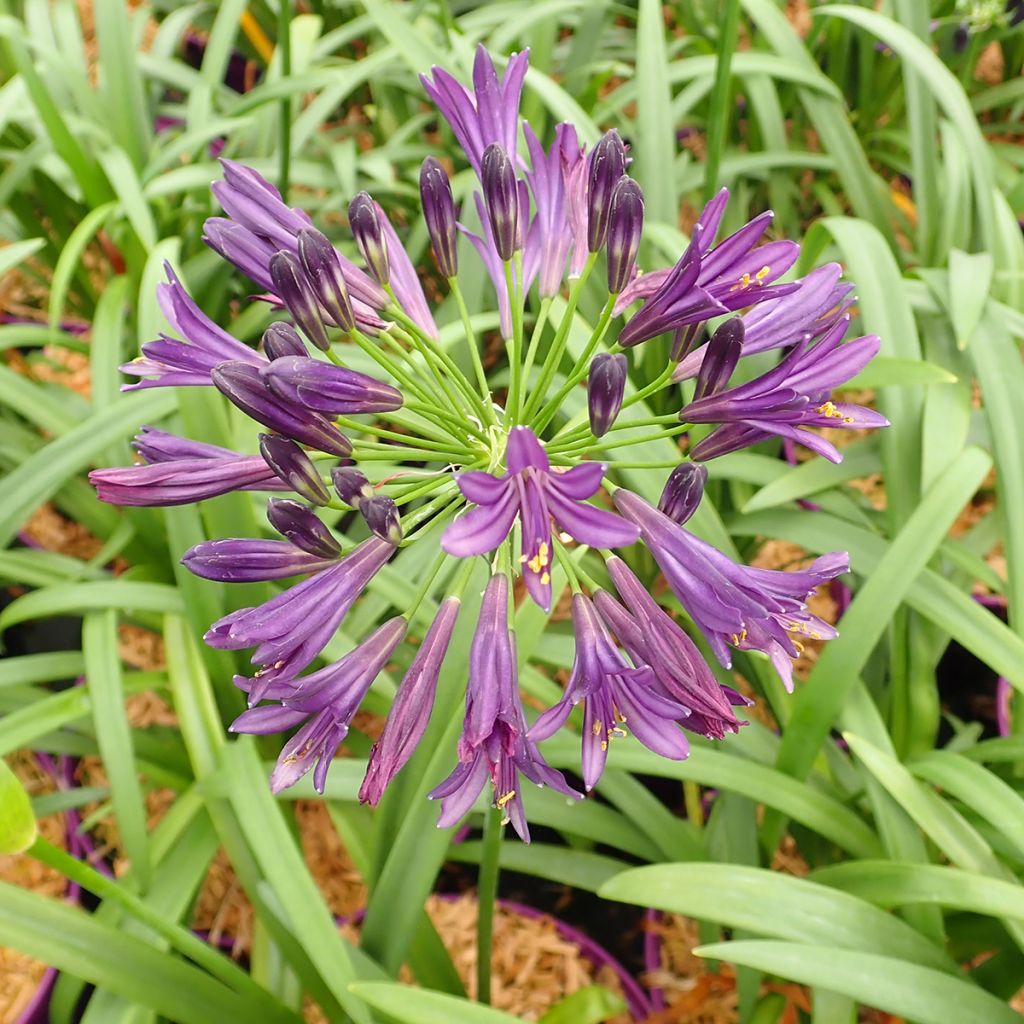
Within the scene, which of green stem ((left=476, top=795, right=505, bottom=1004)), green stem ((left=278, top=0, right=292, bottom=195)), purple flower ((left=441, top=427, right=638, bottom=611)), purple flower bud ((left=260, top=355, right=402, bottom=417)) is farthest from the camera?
green stem ((left=278, top=0, right=292, bottom=195))

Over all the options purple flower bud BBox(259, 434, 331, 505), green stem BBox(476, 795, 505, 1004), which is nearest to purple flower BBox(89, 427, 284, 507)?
purple flower bud BBox(259, 434, 331, 505)

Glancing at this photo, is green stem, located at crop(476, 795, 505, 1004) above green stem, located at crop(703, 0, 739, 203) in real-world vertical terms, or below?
below

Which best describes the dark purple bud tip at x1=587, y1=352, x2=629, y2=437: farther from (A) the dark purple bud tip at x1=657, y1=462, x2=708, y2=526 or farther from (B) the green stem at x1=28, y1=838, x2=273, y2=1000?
(B) the green stem at x1=28, y1=838, x2=273, y2=1000

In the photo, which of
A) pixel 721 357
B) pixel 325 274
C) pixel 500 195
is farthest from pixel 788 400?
pixel 325 274

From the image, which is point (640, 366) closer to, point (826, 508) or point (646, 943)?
point (826, 508)

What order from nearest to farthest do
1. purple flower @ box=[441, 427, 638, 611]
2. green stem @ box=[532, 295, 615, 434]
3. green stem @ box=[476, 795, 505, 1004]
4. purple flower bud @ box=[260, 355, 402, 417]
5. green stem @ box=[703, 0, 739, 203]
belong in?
purple flower @ box=[441, 427, 638, 611]
purple flower bud @ box=[260, 355, 402, 417]
green stem @ box=[532, 295, 615, 434]
green stem @ box=[476, 795, 505, 1004]
green stem @ box=[703, 0, 739, 203]

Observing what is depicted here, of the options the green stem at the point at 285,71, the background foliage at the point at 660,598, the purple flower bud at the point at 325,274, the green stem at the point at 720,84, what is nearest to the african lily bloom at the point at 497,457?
the purple flower bud at the point at 325,274

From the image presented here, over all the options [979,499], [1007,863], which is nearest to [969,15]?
[979,499]
